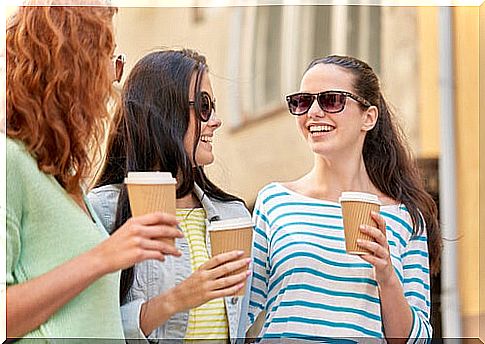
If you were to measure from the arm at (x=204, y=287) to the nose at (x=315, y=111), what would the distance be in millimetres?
350

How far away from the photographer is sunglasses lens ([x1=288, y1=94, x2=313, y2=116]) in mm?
2051

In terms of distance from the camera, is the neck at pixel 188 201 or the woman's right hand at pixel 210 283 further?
the neck at pixel 188 201

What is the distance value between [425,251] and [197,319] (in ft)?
1.63

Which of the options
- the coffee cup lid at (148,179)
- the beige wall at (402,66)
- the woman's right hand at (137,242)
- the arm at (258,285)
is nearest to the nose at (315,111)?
the beige wall at (402,66)

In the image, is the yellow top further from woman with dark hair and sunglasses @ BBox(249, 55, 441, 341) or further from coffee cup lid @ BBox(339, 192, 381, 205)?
coffee cup lid @ BBox(339, 192, 381, 205)

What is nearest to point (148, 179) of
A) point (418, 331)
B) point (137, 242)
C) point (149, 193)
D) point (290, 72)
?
point (149, 193)

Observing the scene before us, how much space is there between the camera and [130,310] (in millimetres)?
1863

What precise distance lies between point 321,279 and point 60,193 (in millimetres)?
623

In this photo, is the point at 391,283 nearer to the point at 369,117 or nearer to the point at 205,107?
the point at 369,117

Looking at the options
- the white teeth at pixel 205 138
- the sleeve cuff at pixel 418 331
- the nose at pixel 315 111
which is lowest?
the sleeve cuff at pixel 418 331

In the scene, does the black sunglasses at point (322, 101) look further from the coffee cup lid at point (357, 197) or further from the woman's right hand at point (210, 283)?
the woman's right hand at point (210, 283)

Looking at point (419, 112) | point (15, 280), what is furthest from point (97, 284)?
point (419, 112)

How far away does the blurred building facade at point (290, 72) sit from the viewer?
6.87 feet

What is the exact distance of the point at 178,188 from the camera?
197cm
